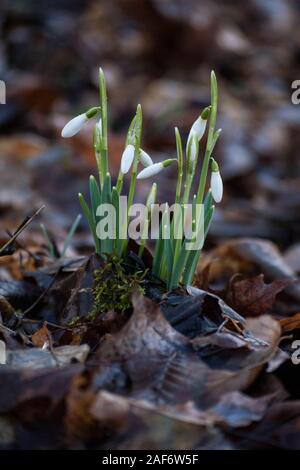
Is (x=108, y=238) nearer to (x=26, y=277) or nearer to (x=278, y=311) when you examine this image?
(x=26, y=277)

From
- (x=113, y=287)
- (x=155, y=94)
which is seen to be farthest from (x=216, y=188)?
(x=155, y=94)

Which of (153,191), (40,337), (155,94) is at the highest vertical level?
(153,191)

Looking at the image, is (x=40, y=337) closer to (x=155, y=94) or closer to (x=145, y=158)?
(x=145, y=158)

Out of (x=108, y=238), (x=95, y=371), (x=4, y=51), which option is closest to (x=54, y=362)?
(x=95, y=371)

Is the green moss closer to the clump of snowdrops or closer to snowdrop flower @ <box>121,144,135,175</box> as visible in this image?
the clump of snowdrops

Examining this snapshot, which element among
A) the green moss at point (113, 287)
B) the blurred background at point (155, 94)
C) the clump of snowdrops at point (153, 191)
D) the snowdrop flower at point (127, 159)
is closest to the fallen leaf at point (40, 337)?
the green moss at point (113, 287)

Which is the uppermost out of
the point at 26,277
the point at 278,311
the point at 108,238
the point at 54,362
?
the point at 108,238
